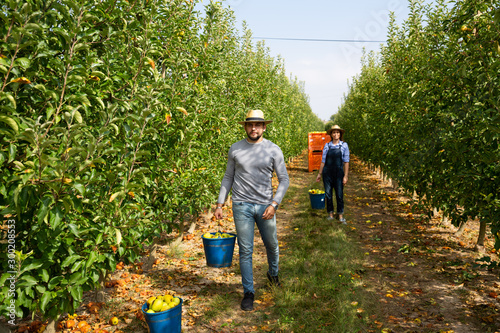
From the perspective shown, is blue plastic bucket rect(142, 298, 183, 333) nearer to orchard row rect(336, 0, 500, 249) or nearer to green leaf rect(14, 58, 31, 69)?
green leaf rect(14, 58, 31, 69)

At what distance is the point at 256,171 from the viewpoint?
4.02 meters

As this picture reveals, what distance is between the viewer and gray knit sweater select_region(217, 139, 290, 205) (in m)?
4.02

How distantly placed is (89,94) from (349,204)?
9525 millimetres

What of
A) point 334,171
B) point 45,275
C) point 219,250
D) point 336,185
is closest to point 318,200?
point 336,185

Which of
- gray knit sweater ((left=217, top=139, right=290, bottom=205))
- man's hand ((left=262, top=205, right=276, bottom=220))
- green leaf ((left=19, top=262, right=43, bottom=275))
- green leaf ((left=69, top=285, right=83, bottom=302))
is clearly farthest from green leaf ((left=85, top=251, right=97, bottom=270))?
man's hand ((left=262, top=205, right=276, bottom=220))

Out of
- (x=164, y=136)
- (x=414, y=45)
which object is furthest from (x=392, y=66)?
(x=164, y=136)

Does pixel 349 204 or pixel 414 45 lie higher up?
pixel 414 45

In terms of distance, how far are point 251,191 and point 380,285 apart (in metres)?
2.70

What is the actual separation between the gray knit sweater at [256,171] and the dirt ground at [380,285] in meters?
1.51

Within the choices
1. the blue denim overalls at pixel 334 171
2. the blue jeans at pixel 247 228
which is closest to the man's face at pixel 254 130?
the blue jeans at pixel 247 228

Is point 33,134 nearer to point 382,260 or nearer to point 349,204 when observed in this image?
point 382,260

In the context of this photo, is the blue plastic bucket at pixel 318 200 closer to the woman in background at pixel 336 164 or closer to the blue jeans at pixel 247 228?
the woman in background at pixel 336 164

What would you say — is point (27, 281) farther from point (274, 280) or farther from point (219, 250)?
point (274, 280)

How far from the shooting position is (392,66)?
428 inches
